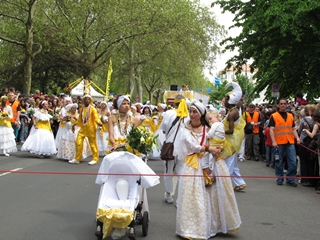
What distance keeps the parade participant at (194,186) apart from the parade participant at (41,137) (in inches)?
374

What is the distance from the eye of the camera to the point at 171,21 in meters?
36.7

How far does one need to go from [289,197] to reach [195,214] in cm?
433

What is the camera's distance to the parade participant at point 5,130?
15.4 m

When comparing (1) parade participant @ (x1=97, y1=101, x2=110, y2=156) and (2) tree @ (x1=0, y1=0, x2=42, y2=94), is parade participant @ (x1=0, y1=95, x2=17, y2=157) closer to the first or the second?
(1) parade participant @ (x1=97, y1=101, x2=110, y2=156)

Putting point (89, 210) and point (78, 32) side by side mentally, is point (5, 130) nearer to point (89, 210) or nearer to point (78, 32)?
point (89, 210)

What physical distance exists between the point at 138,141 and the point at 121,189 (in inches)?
31.8

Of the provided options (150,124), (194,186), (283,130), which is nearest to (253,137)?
(150,124)

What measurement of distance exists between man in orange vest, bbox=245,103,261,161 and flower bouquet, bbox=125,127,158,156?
11.2 metres

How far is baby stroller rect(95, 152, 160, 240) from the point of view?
605cm

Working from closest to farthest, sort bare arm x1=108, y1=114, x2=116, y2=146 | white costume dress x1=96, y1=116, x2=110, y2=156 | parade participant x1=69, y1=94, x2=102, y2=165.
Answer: bare arm x1=108, y1=114, x2=116, y2=146, parade participant x1=69, y1=94, x2=102, y2=165, white costume dress x1=96, y1=116, x2=110, y2=156

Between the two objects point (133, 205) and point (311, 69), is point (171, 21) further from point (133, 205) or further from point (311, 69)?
point (133, 205)

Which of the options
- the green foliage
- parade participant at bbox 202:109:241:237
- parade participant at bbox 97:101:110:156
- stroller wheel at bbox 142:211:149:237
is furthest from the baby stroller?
the green foliage

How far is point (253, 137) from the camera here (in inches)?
709

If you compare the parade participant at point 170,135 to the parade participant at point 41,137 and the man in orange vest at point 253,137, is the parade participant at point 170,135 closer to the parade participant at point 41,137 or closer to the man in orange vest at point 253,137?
the parade participant at point 41,137
